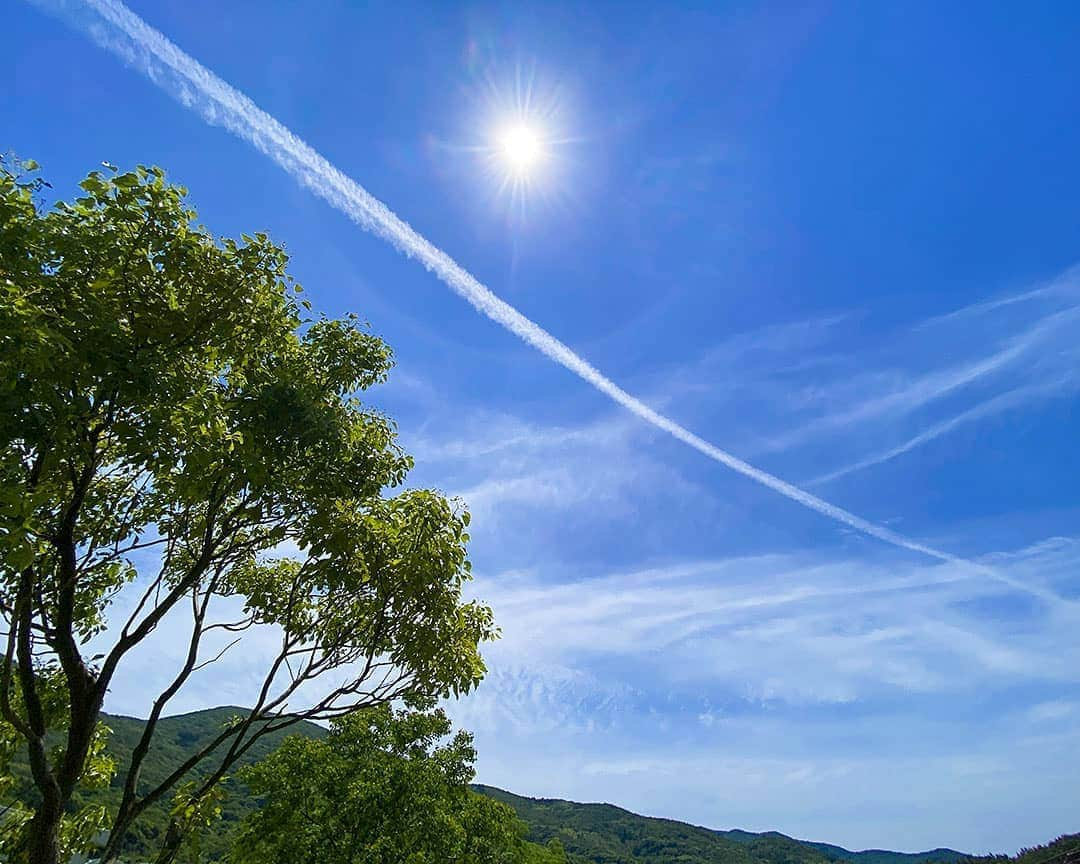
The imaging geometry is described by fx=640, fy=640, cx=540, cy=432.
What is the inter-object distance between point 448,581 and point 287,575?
3.25 m

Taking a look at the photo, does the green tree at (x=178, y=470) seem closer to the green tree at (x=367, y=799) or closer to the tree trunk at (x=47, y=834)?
the tree trunk at (x=47, y=834)

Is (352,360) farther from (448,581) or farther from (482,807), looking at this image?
(482,807)

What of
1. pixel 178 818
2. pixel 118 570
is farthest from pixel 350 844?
pixel 118 570

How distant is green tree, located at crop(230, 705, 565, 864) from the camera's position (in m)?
23.4

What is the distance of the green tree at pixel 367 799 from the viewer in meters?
23.4

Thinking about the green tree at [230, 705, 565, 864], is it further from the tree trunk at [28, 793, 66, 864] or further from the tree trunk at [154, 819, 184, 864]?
the tree trunk at [28, 793, 66, 864]

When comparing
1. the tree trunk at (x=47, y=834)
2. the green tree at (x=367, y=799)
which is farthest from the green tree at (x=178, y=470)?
the green tree at (x=367, y=799)

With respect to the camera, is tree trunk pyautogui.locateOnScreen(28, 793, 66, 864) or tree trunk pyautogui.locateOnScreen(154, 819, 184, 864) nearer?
tree trunk pyautogui.locateOnScreen(28, 793, 66, 864)

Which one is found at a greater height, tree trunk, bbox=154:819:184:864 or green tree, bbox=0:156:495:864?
green tree, bbox=0:156:495:864

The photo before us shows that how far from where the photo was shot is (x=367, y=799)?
25.0 metres

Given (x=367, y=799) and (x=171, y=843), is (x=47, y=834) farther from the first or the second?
(x=367, y=799)

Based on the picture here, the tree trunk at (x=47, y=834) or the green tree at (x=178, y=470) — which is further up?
the green tree at (x=178, y=470)

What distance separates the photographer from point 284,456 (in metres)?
7.56

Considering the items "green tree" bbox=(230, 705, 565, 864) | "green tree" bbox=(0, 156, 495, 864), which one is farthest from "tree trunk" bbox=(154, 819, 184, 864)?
"green tree" bbox=(230, 705, 565, 864)
